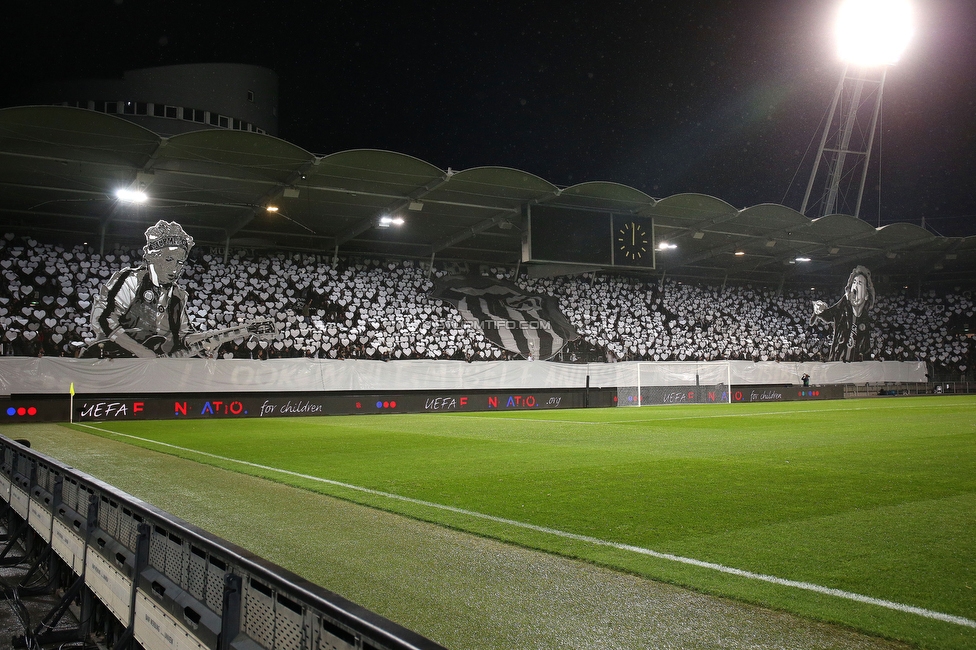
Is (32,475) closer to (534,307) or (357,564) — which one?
(357,564)

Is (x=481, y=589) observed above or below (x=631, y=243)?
below

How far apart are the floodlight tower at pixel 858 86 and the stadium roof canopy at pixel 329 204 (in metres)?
4.28

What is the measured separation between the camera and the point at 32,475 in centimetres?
670

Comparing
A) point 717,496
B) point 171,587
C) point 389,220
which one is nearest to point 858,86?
point 389,220

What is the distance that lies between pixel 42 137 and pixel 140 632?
2131cm

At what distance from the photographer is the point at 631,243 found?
26.8m

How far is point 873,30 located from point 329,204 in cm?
2481

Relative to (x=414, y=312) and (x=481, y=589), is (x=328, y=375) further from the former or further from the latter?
(x=481, y=589)

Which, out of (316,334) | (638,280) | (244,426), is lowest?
(244,426)

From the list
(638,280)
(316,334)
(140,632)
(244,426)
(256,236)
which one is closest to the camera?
(140,632)

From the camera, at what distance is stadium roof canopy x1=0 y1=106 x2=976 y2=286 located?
22.0 meters

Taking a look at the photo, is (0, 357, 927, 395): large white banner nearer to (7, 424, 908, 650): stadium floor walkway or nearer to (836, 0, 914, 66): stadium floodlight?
(836, 0, 914, 66): stadium floodlight

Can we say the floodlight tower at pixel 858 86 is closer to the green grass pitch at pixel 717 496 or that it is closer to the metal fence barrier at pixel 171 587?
the green grass pitch at pixel 717 496

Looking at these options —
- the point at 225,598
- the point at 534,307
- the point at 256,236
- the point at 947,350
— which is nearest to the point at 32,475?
the point at 225,598
